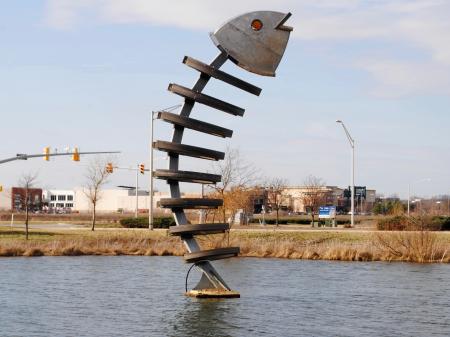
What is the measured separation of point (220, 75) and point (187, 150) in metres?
2.62

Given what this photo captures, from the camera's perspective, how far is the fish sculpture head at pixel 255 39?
27203 mm

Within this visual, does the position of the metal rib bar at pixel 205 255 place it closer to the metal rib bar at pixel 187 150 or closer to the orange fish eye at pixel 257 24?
the metal rib bar at pixel 187 150

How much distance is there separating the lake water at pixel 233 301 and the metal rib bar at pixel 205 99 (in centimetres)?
620

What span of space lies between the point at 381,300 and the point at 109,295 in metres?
9.56

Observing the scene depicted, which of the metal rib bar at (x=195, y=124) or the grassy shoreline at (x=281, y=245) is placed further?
the grassy shoreline at (x=281, y=245)

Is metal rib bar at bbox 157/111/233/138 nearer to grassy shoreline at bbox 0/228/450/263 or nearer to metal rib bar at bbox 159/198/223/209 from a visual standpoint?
metal rib bar at bbox 159/198/223/209

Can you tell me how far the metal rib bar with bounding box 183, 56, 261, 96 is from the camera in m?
27.7

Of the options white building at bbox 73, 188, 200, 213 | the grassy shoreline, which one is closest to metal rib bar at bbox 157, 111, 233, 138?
the grassy shoreline

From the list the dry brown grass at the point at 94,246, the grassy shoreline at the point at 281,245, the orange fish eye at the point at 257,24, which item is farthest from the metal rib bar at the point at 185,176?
the dry brown grass at the point at 94,246

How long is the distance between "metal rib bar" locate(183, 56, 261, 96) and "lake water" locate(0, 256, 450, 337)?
22.8 ft

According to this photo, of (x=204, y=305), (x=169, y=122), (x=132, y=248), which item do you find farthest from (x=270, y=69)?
(x=132, y=248)

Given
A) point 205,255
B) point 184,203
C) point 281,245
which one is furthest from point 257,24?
point 281,245

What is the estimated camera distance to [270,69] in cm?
2780

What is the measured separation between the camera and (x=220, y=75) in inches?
1099
